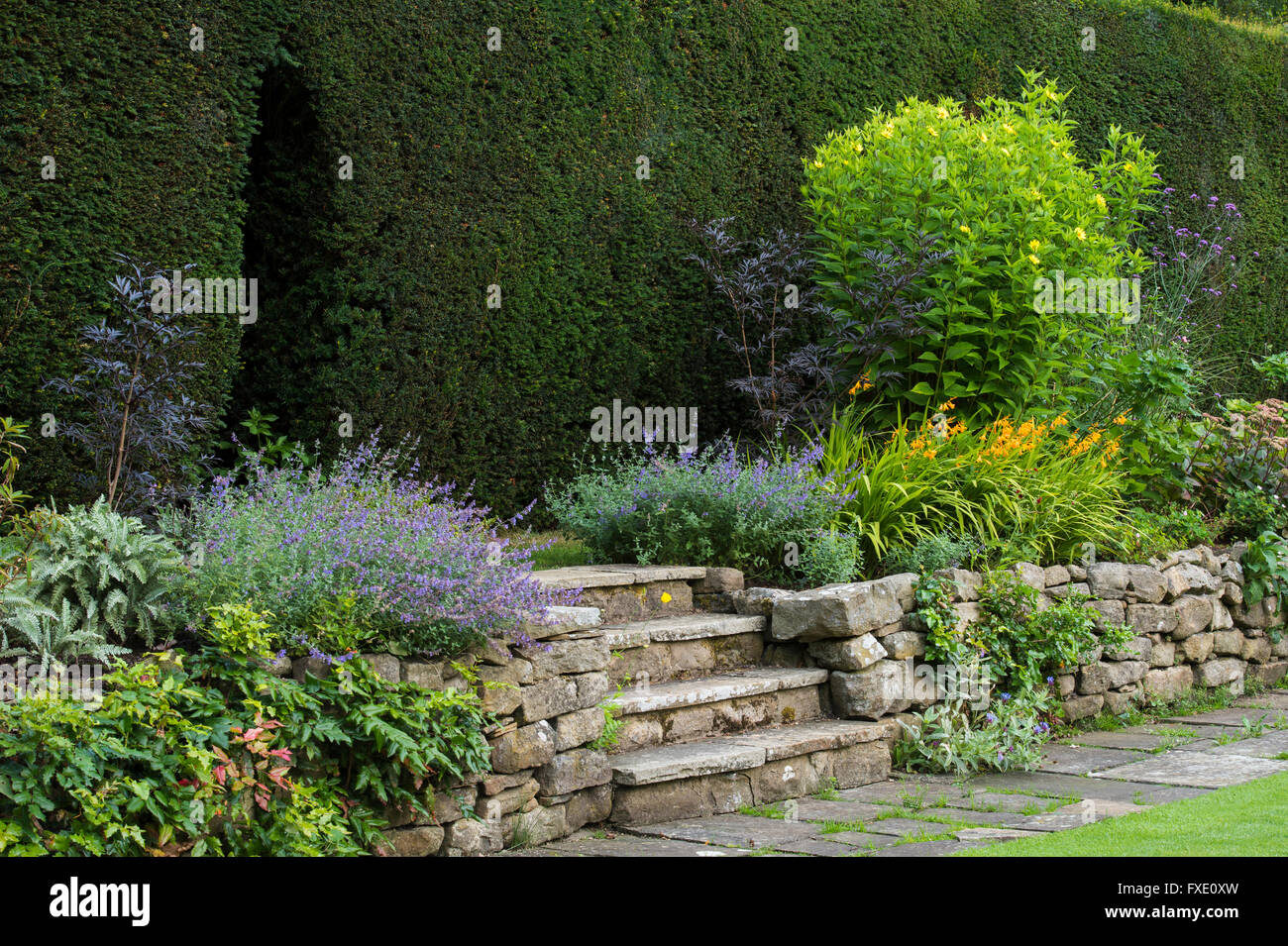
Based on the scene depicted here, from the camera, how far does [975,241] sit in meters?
7.46

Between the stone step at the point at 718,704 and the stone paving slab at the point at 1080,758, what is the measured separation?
43.9 inches

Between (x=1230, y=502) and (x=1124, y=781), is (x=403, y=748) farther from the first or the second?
(x=1230, y=502)

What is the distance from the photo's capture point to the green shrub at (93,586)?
3949mm

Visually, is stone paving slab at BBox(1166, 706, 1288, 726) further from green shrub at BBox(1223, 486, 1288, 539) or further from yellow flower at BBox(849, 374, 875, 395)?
yellow flower at BBox(849, 374, 875, 395)

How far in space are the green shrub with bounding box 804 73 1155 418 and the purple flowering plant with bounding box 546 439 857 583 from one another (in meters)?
1.51

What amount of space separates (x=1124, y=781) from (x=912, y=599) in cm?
126

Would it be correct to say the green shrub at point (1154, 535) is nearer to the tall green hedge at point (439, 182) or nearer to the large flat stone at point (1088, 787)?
the large flat stone at point (1088, 787)

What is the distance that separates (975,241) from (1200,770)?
3.24 metres

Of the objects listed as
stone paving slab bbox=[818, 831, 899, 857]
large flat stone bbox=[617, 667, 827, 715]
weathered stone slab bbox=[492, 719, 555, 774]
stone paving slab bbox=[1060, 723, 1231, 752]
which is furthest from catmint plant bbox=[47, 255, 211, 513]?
A: stone paving slab bbox=[1060, 723, 1231, 752]

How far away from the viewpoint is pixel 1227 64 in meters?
12.7

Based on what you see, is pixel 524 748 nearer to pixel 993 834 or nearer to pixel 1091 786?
pixel 993 834

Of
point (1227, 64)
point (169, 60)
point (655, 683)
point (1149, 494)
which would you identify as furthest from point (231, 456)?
point (1227, 64)
